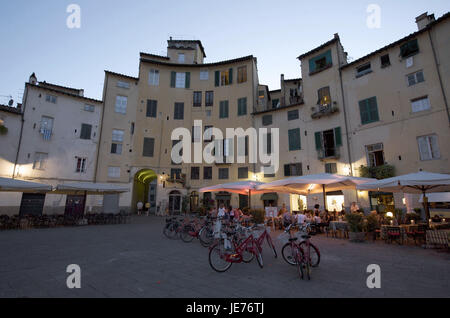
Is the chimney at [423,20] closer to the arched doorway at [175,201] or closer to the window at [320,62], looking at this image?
the window at [320,62]

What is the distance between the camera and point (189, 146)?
2666cm

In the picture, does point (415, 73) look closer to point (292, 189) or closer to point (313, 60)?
point (313, 60)

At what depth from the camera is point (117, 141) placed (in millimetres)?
25016

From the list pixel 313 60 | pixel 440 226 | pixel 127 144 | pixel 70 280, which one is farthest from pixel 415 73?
pixel 127 144

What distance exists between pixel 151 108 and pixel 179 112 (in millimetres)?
3270

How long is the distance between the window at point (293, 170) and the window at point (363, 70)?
9.33m

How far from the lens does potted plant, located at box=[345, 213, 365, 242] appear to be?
9539mm

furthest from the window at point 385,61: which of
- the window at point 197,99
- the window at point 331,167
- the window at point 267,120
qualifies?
the window at point 197,99

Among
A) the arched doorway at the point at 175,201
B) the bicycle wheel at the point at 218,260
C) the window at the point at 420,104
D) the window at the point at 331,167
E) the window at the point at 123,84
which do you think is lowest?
the bicycle wheel at the point at 218,260

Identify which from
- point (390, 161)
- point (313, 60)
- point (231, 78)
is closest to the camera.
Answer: point (390, 161)

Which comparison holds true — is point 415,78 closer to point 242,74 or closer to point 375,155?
point 375,155

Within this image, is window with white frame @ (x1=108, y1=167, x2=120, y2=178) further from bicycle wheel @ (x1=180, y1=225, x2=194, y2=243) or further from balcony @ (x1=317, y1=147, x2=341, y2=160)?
balcony @ (x1=317, y1=147, x2=341, y2=160)

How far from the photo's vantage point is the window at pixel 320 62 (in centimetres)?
2172

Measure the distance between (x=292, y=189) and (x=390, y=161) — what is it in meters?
9.56
